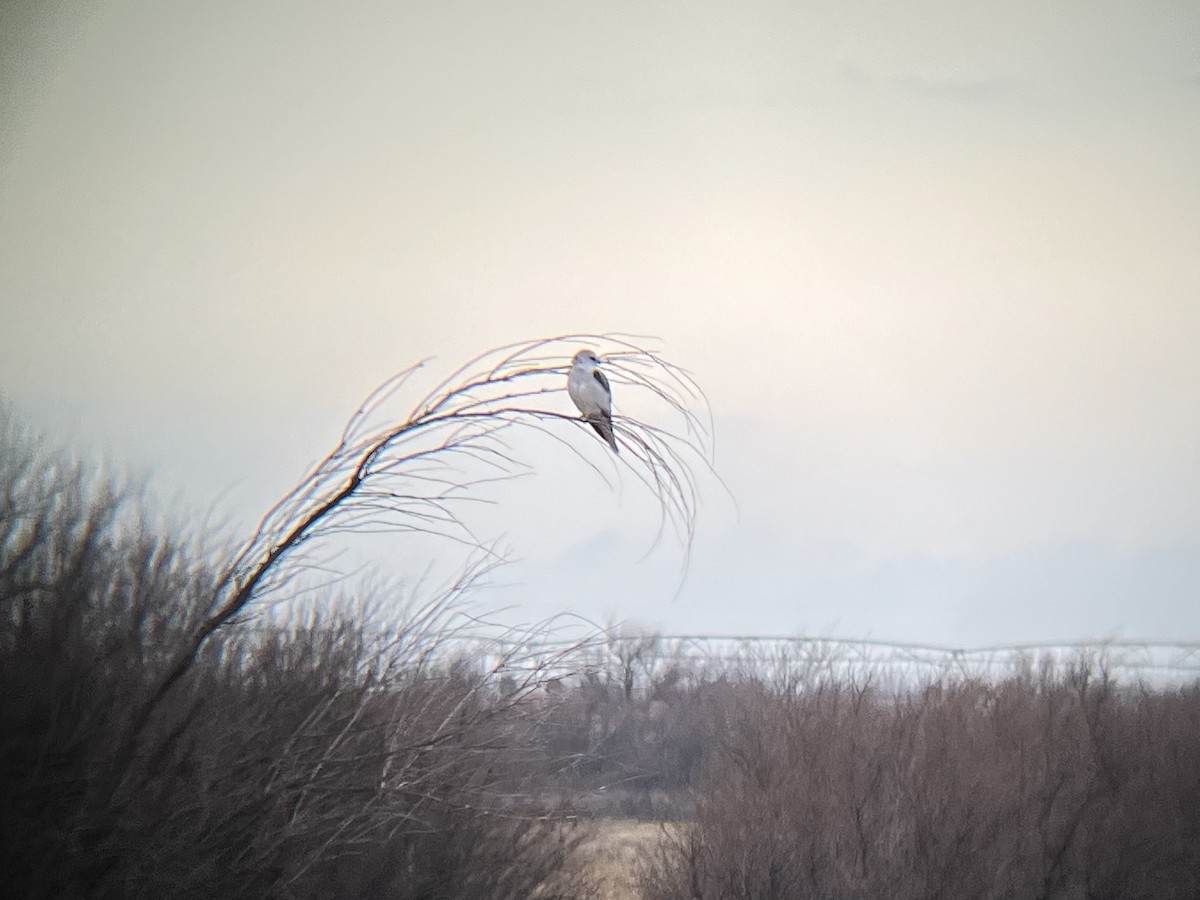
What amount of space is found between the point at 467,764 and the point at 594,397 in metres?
2.42

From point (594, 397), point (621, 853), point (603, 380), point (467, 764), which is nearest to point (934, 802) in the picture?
point (621, 853)

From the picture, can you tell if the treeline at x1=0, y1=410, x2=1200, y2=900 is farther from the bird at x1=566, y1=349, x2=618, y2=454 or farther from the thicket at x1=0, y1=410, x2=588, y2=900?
the bird at x1=566, y1=349, x2=618, y2=454

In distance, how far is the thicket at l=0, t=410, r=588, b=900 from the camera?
331cm

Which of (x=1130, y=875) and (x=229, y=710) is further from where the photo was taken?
(x=1130, y=875)

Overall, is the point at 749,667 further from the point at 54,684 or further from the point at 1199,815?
the point at 54,684

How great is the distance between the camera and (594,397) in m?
5.10

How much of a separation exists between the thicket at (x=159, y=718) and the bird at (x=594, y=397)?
1.12m

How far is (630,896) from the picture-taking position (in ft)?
39.2

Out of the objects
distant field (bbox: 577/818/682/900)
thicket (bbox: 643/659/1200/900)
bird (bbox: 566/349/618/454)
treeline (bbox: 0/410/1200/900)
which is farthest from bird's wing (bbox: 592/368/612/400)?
thicket (bbox: 643/659/1200/900)

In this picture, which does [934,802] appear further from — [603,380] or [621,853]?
[603,380]

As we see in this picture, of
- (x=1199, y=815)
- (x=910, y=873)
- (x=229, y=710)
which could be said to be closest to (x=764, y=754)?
(x=910, y=873)

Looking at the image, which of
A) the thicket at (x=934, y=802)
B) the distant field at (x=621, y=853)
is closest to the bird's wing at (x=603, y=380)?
the distant field at (x=621, y=853)

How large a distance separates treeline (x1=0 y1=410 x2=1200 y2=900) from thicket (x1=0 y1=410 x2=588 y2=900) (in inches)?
0.4

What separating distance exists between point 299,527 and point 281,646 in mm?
1983
